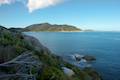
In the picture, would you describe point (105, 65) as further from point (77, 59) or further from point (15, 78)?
point (15, 78)

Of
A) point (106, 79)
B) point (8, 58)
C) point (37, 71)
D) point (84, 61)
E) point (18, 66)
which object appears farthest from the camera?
point (84, 61)

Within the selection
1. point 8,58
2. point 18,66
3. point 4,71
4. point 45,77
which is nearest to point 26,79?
point 18,66

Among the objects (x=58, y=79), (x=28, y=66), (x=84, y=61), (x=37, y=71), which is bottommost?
(x=84, y=61)

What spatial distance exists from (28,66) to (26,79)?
67 centimetres

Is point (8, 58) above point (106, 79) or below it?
above

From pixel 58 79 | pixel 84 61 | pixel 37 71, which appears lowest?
pixel 84 61

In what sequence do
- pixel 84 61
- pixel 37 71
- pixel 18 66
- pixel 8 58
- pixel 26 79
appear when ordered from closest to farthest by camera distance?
pixel 26 79 → pixel 18 66 → pixel 8 58 → pixel 37 71 → pixel 84 61

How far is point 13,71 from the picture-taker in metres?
6.21

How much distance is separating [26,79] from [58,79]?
318 centimetres

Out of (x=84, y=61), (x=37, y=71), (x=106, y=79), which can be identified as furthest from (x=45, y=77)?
(x=84, y=61)

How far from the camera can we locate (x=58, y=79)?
835 cm

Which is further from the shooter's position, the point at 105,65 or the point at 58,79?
the point at 105,65

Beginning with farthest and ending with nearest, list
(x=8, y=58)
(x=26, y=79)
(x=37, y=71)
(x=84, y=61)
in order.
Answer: (x=84, y=61), (x=37, y=71), (x=8, y=58), (x=26, y=79)

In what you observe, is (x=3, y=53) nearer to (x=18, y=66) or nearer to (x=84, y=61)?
(x=18, y=66)
